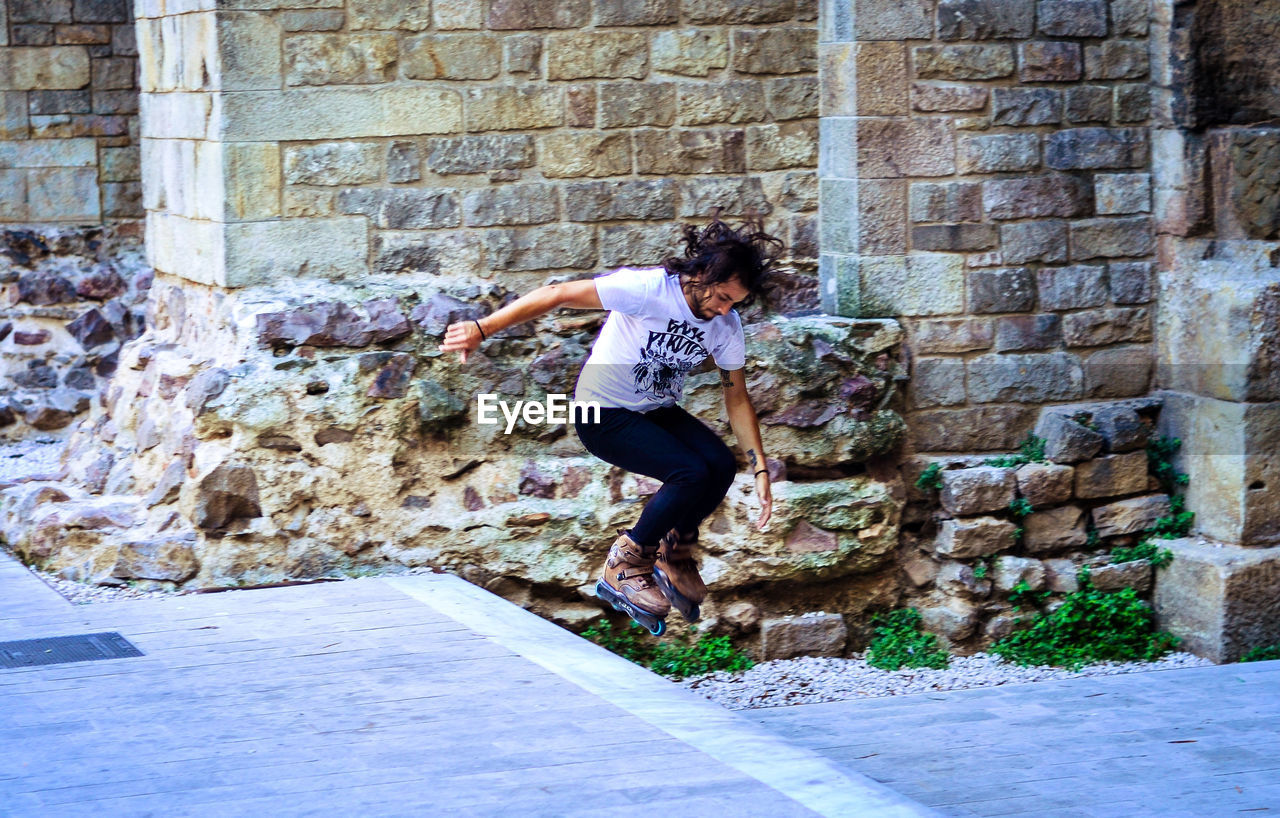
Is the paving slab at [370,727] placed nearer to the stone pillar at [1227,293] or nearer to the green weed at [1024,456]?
the green weed at [1024,456]

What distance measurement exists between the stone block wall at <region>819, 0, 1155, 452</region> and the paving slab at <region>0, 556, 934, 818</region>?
239cm

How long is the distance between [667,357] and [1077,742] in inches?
79.9

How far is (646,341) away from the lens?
450cm

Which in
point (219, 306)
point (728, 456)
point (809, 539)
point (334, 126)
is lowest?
point (809, 539)

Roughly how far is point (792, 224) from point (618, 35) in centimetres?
112

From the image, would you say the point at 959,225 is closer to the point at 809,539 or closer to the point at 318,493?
the point at 809,539

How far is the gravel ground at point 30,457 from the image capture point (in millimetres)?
7199

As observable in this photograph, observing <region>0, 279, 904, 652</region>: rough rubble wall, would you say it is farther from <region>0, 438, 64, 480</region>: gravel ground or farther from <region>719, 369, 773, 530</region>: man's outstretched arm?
<region>719, 369, 773, 530</region>: man's outstretched arm

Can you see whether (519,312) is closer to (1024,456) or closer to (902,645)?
(902,645)

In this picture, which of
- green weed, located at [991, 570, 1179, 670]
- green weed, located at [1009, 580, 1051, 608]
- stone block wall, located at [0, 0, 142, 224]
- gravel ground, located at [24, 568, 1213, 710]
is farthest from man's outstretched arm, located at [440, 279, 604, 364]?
stone block wall, located at [0, 0, 142, 224]

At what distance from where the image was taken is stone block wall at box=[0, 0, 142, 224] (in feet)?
26.3

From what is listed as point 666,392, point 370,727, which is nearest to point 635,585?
point 666,392

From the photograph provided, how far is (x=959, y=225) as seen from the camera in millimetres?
6406

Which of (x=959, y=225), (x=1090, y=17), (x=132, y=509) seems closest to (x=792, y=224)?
(x=959, y=225)
